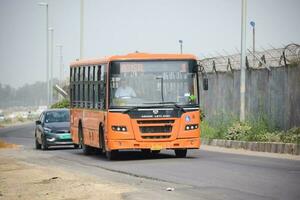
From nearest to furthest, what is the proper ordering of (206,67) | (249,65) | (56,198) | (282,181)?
1. (56,198)
2. (282,181)
3. (249,65)
4. (206,67)

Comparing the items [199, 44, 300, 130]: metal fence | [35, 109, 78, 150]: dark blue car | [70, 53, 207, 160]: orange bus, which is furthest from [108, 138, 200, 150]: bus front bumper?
[35, 109, 78, 150]: dark blue car

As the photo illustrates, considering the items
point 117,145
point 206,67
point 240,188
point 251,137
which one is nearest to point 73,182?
point 240,188

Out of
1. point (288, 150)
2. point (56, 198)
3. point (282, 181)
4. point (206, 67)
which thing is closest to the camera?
point (56, 198)

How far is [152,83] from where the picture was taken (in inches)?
1025

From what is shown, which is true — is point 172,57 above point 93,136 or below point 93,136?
above

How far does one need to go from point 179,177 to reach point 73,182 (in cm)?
213

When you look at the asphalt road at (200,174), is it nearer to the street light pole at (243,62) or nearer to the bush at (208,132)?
the street light pole at (243,62)

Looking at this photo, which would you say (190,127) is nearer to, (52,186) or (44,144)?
(52,186)

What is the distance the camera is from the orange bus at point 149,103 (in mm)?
25609

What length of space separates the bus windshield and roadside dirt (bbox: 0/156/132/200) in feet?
11.6

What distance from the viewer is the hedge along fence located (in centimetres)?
3272

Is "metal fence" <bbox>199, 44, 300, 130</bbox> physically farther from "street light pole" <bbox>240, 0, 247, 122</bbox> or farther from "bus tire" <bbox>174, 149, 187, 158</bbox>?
"bus tire" <bbox>174, 149, 187, 158</bbox>

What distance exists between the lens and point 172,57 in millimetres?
26328

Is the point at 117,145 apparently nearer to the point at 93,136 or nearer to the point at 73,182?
the point at 93,136
